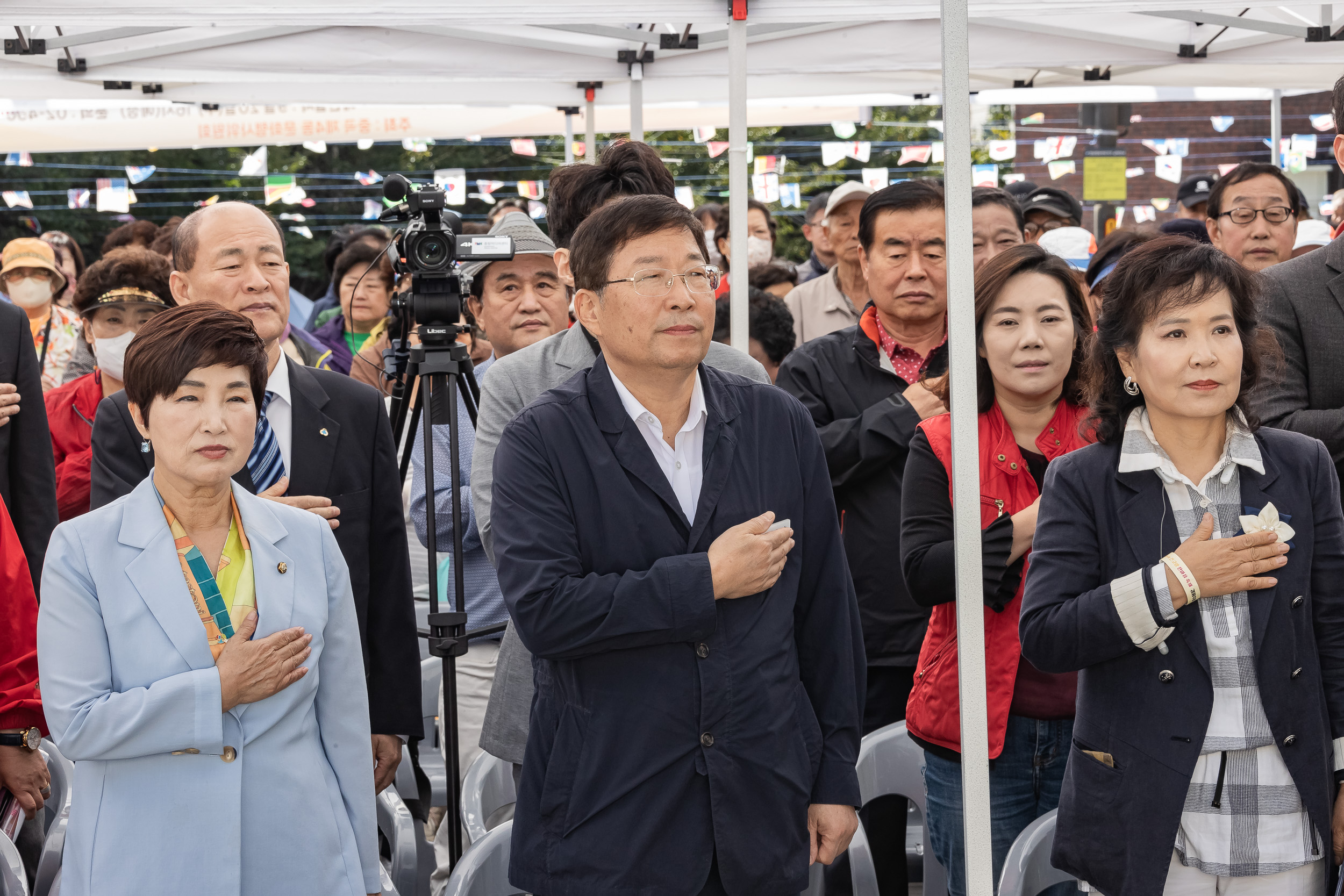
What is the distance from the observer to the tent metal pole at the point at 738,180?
12.9 feet

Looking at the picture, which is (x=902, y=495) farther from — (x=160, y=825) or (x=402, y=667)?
(x=160, y=825)

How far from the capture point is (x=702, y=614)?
1932mm

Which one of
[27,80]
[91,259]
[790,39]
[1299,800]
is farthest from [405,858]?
[91,259]

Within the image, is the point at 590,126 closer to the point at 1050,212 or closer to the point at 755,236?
the point at 755,236

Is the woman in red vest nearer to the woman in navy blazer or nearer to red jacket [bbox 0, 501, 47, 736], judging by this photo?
the woman in navy blazer

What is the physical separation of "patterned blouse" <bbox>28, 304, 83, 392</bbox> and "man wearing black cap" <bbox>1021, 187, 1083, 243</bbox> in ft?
14.4

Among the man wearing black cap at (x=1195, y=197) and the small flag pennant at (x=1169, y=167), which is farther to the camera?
the small flag pennant at (x=1169, y=167)

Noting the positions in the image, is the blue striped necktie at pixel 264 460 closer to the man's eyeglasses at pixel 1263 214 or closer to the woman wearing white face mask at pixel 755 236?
the man's eyeglasses at pixel 1263 214

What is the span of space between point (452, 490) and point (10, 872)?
1.16 metres

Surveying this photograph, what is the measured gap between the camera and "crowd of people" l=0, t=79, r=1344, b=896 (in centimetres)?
199

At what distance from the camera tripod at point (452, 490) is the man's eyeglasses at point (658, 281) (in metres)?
0.87

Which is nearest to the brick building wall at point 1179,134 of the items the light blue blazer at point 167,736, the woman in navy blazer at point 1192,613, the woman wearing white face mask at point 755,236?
the woman wearing white face mask at point 755,236

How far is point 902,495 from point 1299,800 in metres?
0.92

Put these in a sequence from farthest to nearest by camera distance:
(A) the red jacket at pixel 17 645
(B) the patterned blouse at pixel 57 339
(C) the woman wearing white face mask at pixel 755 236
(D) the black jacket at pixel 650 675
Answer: (C) the woman wearing white face mask at pixel 755 236 → (B) the patterned blouse at pixel 57 339 → (A) the red jacket at pixel 17 645 → (D) the black jacket at pixel 650 675
